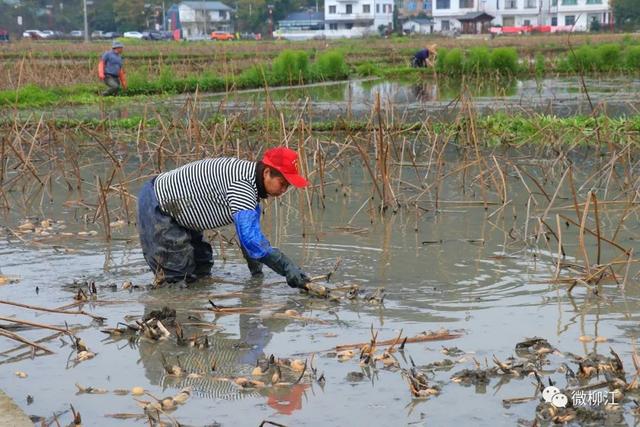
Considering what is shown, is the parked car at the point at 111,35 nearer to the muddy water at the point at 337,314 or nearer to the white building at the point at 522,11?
the white building at the point at 522,11

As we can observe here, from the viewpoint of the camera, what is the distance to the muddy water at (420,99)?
16219 mm

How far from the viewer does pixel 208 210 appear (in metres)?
6.13

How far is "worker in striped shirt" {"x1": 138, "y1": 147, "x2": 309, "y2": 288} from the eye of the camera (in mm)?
5828

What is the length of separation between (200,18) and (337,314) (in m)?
95.4

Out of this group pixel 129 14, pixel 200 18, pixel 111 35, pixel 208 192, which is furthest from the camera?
pixel 200 18

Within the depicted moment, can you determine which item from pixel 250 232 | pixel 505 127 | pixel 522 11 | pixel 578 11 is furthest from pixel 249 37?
pixel 250 232

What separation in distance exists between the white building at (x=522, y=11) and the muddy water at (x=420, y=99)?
58.1 meters

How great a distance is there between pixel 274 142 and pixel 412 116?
225 inches

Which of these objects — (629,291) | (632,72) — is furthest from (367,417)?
(632,72)

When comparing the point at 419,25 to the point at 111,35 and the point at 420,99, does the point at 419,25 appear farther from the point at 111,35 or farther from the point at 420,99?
the point at 420,99

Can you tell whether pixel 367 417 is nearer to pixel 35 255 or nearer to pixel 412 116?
pixel 35 255

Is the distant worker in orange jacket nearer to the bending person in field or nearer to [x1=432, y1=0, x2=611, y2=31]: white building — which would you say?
the bending person in field

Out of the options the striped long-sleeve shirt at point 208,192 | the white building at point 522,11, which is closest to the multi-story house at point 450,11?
the white building at point 522,11

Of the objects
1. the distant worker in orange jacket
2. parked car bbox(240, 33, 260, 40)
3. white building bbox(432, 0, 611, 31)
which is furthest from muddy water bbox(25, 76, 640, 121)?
white building bbox(432, 0, 611, 31)
